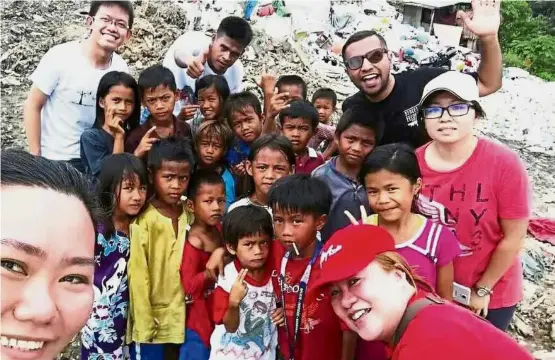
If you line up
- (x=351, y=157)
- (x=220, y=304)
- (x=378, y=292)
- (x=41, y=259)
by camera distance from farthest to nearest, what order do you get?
(x=351, y=157)
(x=220, y=304)
(x=378, y=292)
(x=41, y=259)

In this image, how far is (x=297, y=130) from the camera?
3.60 meters

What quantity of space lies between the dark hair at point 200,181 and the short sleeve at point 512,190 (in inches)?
59.1

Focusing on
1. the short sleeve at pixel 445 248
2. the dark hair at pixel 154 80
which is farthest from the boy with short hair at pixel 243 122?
the short sleeve at pixel 445 248

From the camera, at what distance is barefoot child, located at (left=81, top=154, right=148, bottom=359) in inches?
102

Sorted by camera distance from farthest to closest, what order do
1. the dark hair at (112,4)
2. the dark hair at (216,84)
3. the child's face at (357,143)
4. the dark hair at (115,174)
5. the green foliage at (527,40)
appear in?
1. the green foliage at (527,40)
2. the dark hair at (216,84)
3. the dark hair at (112,4)
4. the child's face at (357,143)
5. the dark hair at (115,174)

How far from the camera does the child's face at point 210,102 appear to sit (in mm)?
3752

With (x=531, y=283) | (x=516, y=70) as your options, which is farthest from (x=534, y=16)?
(x=531, y=283)

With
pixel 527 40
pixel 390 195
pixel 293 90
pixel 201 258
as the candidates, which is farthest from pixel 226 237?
pixel 527 40

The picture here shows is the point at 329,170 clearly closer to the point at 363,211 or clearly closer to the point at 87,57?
the point at 363,211

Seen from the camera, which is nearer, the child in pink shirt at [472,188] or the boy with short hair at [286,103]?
the child in pink shirt at [472,188]

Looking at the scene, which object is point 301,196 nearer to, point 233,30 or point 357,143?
point 357,143

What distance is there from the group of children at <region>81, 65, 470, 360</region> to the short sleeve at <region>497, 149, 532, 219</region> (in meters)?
0.30

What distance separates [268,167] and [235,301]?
2.96ft

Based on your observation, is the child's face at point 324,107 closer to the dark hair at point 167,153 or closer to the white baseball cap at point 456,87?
the dark hair at point 167,153
